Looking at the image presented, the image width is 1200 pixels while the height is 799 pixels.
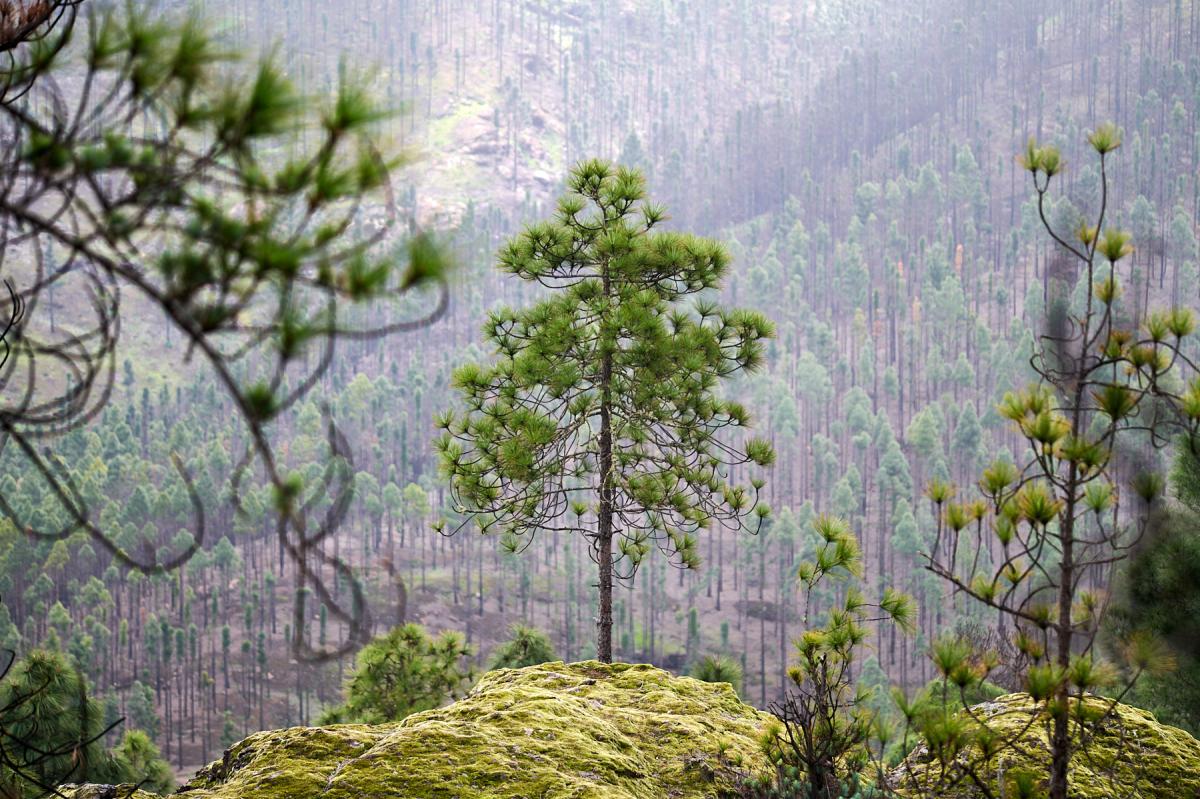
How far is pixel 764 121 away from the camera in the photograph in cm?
11894

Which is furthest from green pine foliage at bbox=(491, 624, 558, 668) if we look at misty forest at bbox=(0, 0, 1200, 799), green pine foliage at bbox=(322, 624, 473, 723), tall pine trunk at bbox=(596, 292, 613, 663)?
tall pine trunk at bbox=(596, 292, 613, 663)

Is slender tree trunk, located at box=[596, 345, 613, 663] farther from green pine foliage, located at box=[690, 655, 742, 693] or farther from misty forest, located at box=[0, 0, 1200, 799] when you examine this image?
green pine foliage, located at box=[690, 655, 742, 693]

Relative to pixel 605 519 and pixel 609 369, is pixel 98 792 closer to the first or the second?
pixel 605 519

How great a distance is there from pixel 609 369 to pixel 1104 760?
5.43 metres

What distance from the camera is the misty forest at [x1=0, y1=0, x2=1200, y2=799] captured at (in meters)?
2.04

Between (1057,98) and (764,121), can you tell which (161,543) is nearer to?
(764,121)

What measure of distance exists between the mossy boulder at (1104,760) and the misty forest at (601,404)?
0.02m

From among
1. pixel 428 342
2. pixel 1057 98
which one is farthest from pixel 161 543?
Answer: pixel 1057 98

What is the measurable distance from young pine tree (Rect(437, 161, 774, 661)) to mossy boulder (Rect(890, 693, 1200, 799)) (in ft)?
13.6

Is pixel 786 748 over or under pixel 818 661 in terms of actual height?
under

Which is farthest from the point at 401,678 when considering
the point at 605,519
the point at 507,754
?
the point at 507,754

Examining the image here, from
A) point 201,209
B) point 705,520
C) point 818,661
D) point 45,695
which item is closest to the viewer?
point 201,209

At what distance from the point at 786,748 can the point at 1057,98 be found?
125 metres

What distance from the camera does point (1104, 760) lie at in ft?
13.5
